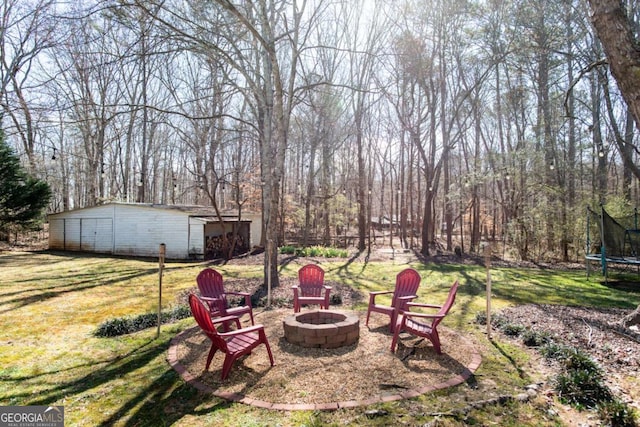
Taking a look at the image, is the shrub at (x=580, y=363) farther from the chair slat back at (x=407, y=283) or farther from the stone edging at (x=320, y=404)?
the chair slat back at (x=407, y=283)

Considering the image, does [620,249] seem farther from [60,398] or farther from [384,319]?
[60,398]

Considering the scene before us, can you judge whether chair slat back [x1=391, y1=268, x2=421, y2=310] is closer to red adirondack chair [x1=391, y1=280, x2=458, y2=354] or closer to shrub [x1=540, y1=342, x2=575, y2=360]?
red adirondack chair [x1=391, y1=280, x2=458, y2=354]

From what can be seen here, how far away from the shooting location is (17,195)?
15781 millimetres

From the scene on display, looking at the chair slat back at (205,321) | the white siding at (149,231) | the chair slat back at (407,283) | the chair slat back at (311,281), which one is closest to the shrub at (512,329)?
A: the chair slat back at (407,283)

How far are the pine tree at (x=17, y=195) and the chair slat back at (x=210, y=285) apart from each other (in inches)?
609

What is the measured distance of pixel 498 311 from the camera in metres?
5.95

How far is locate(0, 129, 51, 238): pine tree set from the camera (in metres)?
15.2

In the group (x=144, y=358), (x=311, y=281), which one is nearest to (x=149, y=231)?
(x=311, y=281)

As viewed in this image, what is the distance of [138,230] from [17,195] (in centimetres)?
585

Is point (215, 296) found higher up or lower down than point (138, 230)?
lower down

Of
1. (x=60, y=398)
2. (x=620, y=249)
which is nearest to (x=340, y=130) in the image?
(x=620, y=249)

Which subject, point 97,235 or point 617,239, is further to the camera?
point 97,235

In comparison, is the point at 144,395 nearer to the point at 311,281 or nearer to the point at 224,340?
the point at 224,340

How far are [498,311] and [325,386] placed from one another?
4.09m
